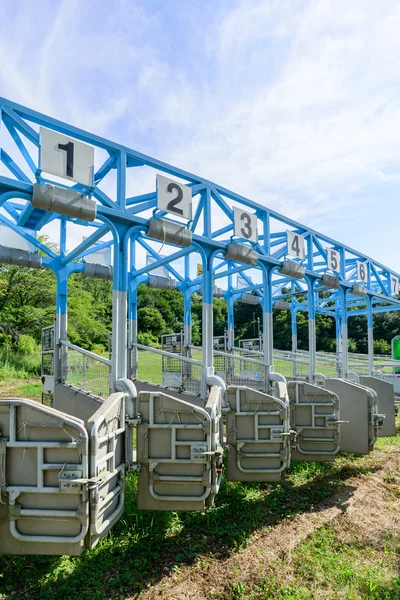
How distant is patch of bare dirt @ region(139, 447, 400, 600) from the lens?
4.10 metres

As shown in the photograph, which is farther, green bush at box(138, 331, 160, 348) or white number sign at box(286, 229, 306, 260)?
green bush at box(138, 331, 160, 348)

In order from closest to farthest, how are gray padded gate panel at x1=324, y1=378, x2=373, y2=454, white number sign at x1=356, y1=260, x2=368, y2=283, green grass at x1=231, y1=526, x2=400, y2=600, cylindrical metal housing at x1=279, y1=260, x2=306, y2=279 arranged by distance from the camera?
green grass at x1=231, y1=526, x2=400, y2=600 < gray padded gate panel at x1=324, y1=378, x2=373, y2=454 < cylindrical metal housing at x1=279, y1=260, x2=306, y2=279 < white number sign at x1=356, y1=260, x2=368, y2=283

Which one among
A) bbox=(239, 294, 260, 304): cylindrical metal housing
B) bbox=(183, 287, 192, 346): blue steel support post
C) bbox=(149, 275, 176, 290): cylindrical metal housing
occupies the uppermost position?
bbox=(149, 275, 176, 290): cylindrical metal housing

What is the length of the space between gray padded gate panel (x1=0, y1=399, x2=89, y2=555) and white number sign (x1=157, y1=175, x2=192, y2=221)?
11.1 ft

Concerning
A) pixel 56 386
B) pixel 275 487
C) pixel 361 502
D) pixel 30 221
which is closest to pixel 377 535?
pixel 361 502

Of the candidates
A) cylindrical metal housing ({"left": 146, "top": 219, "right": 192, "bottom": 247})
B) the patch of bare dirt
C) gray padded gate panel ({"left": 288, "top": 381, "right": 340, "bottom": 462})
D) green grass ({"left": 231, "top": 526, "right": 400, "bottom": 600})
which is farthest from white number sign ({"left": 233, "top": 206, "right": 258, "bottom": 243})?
green grass ({"left": 231, "top": 526, "right": 400, "bottom": 600})

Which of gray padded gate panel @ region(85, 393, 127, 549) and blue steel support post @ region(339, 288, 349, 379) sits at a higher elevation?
blue steel support post @ region(339, 288, 349, 379)

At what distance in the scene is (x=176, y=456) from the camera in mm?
4840

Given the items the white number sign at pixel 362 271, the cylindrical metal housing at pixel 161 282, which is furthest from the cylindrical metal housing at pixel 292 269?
the white number sign at pixel 362 271

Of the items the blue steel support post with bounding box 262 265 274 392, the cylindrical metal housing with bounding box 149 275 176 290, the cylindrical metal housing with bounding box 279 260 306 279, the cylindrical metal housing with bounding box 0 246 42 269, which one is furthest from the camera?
the cylindrical metal housing with bounding box 149 275 176 290

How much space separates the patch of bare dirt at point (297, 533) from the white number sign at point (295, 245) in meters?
4.40

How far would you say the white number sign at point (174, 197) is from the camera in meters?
6.04

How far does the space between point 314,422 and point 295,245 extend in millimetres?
3676

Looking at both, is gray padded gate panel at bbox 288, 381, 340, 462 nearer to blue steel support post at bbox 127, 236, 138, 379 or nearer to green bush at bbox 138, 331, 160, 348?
blue steel support post at bbox 127, 236, 138, 379
